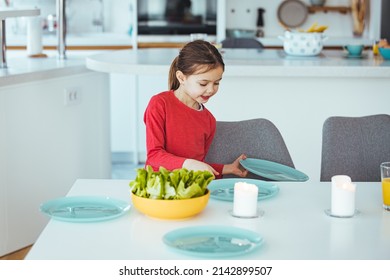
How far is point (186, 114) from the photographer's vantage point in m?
2.68

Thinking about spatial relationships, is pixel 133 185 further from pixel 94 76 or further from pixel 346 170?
pixel 94 76

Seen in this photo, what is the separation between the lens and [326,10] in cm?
644

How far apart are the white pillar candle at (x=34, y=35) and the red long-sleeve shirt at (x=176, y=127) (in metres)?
1.81

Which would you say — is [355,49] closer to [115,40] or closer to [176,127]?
[176,127]

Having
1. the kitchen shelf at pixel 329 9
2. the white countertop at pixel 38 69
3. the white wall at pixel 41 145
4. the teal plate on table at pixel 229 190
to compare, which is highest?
the kitchen shelf at pixel 329 9

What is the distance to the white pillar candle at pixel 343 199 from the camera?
75.6 inches

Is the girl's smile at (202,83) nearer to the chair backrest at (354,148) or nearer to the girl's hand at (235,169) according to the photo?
the girl's hand at (235,169)

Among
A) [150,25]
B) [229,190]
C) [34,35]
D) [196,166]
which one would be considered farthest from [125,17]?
[229,190]

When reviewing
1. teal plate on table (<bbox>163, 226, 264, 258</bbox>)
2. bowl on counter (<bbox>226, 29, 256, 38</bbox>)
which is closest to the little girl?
teal plate on table (<bbox>163, 226, 264, 258</bbox>)

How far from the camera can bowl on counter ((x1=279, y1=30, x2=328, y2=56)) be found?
416 centimetres

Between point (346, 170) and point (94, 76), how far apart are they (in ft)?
5.92

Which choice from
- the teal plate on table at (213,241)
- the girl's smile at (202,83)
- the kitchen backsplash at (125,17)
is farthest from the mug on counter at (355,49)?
the teal plate on table at (213,241)

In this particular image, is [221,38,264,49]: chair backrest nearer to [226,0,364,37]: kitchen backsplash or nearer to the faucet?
the faucet

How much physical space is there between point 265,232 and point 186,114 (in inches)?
37.3
